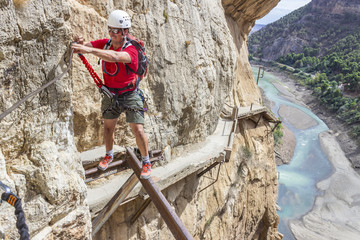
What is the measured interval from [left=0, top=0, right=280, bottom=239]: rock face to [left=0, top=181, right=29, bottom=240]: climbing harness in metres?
0.32

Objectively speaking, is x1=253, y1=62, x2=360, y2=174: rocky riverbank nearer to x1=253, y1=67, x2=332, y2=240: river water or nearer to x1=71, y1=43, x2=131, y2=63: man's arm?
x1=253, y1=67, x2=332, y2=240: river water

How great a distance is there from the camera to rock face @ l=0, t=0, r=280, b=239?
3.14m

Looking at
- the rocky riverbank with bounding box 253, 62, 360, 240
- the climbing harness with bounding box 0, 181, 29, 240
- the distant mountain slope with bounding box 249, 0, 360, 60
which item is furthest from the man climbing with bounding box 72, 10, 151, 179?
the distant mountain slope with bounding box 249, 0, 360, 60

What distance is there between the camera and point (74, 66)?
6238mm

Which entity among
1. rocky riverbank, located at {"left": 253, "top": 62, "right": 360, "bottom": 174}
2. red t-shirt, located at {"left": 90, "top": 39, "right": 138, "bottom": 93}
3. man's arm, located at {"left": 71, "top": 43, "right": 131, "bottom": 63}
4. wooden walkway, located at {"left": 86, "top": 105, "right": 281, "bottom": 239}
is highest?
man's arm, located at {"left": 71, "top": 43, "right": 131, "bottom": 63}

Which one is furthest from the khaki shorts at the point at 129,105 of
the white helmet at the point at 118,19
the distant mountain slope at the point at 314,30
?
the distant mountain slope at the point at 314,30

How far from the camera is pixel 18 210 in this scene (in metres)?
2.53

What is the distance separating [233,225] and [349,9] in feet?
365

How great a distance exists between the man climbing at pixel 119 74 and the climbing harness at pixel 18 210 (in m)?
1.85

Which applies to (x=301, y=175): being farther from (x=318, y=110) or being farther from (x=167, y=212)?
(x=167, y=212)

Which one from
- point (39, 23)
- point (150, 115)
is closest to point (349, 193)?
point (150, 115)

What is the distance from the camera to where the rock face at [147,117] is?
3.14 m

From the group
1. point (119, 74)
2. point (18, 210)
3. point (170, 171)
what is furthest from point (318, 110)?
point (18, 210)

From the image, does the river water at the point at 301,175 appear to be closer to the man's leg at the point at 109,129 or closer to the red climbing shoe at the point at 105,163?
the red climbing shoe at the point at 105,163
